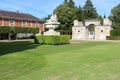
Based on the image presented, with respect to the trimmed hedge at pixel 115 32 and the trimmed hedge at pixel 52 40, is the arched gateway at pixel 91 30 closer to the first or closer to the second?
the trimmed hedge at pixel 115 32

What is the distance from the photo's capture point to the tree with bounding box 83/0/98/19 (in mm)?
79012

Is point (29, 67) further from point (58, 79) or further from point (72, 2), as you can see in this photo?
point (72, 2)

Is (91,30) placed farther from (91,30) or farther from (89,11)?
(89,11)

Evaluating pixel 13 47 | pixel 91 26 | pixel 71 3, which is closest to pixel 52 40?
pixel 13 47

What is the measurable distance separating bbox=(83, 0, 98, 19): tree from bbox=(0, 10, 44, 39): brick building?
65.5 feet

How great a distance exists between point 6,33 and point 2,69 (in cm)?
4471

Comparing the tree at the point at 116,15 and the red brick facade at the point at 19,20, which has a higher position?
the tree at the point at 116,15

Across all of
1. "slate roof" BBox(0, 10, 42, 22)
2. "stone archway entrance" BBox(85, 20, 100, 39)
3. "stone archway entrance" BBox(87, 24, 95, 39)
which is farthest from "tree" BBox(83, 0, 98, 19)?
"slate roof" BBox(0, 10, 42, 22)

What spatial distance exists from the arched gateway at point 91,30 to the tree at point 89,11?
18.5 metres

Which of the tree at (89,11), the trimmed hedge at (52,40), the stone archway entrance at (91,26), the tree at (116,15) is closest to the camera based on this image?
the trimmed hedge at (52,40)

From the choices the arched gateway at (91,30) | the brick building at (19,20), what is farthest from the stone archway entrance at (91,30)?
the brick building at (19,20)

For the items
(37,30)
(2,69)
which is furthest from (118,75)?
(37,30)

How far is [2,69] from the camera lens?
29.2ft

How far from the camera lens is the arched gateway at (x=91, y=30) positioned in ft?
181
